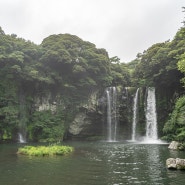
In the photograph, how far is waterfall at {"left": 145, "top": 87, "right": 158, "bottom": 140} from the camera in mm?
46234

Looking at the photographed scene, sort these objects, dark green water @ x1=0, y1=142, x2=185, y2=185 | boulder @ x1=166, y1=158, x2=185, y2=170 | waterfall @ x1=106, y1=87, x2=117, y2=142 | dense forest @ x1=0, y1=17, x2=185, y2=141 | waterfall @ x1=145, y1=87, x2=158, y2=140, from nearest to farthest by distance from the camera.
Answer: dark green water @ x1=0, y1=142, x2=185, y2=185 < boulder @ x1=166, y1=158, x2=185, y2=170 < dense forest @ x1=0, y1=17, x2=185, y2=141 < waterfall @ x1=145, y1=87, x2=158, y2=140 < waterfall @ x1=106, y1=87, x2=117, y2=142

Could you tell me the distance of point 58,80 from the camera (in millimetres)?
47562

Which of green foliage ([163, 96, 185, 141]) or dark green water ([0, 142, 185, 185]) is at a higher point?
green foliage ([163, 96, 185, 141])

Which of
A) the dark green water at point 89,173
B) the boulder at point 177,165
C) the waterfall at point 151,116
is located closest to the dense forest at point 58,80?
the waterfall at point 151,116

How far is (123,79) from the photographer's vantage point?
56312 mm

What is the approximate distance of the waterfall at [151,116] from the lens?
46234 mm

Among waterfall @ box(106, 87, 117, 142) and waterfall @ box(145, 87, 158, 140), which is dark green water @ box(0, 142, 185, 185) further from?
waterfall @ box(106, 87, 117, 142)

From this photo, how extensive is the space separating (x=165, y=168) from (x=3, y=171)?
9213mm

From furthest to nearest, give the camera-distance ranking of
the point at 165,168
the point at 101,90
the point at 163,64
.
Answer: the point at 101,90 → the point at 163,64 → the point at 165,168

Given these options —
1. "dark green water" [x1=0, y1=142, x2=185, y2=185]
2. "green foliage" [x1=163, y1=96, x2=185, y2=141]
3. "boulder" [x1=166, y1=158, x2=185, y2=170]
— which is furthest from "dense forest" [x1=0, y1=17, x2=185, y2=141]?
"boulder" [x1=166, y1=158, x2=185, y2=170]

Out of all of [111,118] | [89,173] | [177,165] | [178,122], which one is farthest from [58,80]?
[177,165]

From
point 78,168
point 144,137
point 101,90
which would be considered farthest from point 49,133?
point 78,168

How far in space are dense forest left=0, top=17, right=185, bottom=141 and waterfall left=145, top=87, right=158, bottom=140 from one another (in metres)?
0.81

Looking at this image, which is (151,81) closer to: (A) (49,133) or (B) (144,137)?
(B) (144,137)
